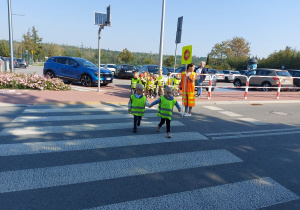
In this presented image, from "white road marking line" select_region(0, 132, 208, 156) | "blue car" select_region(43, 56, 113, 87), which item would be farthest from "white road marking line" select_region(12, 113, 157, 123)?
"blue car" select_region(43, 56, 113, 87)

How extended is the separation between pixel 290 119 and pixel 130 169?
22.7 feet

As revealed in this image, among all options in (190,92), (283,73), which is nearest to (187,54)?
(190,92)

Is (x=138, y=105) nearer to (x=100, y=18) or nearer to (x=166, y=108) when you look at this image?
(x=166, y=108)

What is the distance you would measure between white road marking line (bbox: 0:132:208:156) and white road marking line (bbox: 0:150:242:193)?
76 centimetres

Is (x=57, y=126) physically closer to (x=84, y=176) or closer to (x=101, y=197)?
(x=84, y=176)

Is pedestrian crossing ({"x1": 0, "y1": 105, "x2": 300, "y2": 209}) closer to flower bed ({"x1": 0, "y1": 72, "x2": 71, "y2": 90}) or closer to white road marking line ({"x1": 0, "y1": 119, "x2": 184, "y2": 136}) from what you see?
white road marking line ({"x1": 0, "y1": 119, "x2": 184, "y2": 136})

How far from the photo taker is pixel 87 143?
482cm

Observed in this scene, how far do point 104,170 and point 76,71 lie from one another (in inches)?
475

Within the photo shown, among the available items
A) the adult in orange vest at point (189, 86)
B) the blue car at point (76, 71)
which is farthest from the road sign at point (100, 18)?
the adult in orange vest at point (189, 86)

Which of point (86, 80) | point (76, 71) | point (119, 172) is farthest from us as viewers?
point (76, 71)

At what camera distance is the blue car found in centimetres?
1438

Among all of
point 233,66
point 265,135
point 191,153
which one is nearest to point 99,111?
point 191,153

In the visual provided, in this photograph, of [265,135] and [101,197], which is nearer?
[101,197]

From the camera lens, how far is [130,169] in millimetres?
3770
